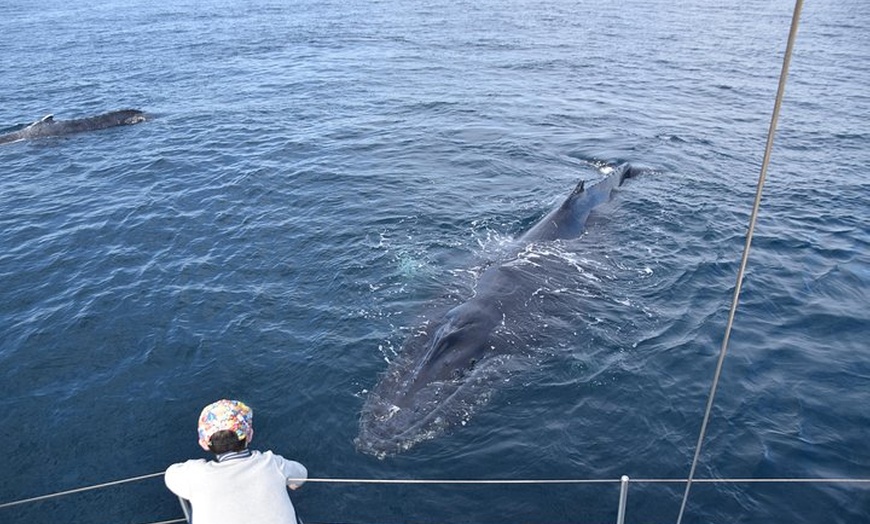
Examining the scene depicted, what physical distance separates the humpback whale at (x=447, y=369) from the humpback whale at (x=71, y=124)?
2411cm

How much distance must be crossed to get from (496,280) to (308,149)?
14459 millimetres

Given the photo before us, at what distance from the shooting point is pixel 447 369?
12.0m

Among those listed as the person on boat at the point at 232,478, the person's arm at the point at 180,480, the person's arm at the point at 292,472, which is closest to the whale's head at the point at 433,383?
the person's arm at the point at 292,472

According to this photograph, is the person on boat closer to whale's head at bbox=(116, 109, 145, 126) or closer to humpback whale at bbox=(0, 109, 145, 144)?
humpback whale at bbox=(0, 109, 145, 144)

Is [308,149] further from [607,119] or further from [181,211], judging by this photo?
[607,119]

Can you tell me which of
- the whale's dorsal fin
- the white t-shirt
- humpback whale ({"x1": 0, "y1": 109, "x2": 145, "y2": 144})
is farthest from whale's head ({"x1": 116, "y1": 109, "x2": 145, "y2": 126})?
the white t-shirt

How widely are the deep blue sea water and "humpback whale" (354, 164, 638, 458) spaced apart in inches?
13.8

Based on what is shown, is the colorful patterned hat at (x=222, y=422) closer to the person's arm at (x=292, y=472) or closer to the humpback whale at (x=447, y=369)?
the person's arm at (x=292, y=472)

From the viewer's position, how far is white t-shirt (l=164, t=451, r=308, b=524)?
560 cm

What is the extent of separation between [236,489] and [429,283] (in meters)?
10.2

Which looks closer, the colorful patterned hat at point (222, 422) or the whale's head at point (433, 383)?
the colorful patterned hat at point (222, 422)

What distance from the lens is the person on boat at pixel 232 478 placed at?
5617 millimetres

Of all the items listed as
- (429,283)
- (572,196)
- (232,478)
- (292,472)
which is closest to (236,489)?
(232,478)

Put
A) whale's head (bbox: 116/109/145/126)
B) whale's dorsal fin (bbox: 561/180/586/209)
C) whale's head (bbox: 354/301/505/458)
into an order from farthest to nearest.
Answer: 1. whale's head (bbox: 116/109/145/126)
2. whale's dorsal fin (bbox: 561/180/586/209)
3. whale's head (bbox: 354/301/505/458)
